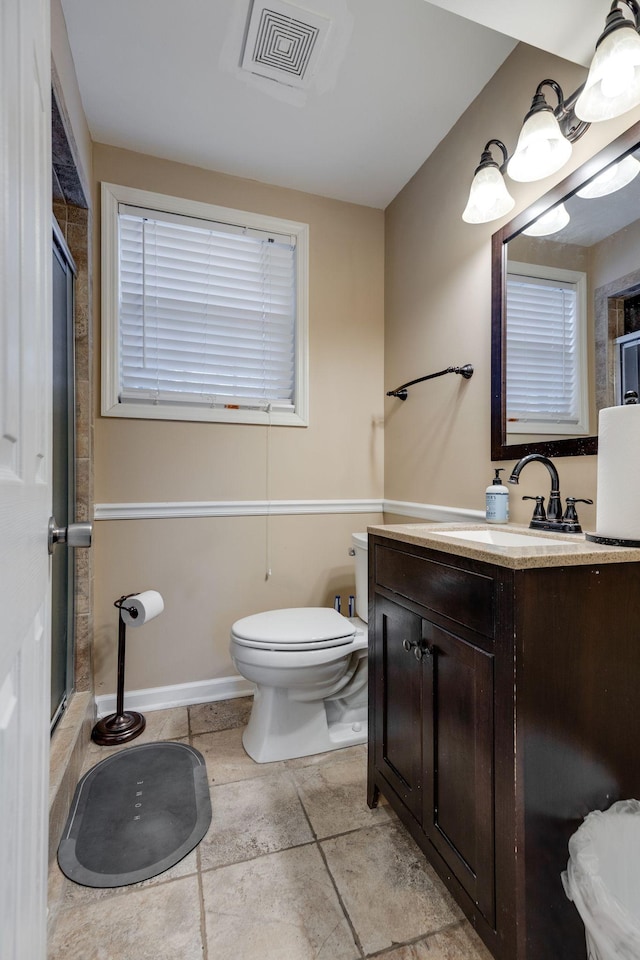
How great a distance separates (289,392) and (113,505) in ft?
→ 3.24

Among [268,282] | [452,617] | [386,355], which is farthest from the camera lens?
[386,355]

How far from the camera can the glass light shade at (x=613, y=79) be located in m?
0.96

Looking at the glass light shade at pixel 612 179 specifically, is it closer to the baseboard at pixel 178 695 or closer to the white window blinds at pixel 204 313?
the white window blinds at pixel 204 313

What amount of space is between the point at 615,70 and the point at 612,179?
→ 220 millimetres

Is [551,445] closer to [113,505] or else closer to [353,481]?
[353,481]

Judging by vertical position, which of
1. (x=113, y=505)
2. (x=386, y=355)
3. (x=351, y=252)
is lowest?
(x=113, y=505)

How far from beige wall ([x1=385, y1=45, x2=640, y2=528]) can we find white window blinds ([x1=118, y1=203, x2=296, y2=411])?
0.56m

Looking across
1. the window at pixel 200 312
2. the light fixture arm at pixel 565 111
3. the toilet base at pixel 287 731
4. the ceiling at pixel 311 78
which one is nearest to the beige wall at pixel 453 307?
the light fixture arm at pixel 565 111

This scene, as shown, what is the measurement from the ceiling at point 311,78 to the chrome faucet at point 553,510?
109 cm

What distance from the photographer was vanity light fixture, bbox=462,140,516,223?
4.55 feet

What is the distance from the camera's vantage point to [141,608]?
1692mm

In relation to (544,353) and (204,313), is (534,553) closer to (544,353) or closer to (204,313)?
(544,353)

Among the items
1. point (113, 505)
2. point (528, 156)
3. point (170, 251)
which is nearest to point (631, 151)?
point (528, 156)

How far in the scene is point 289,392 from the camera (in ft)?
7.23
